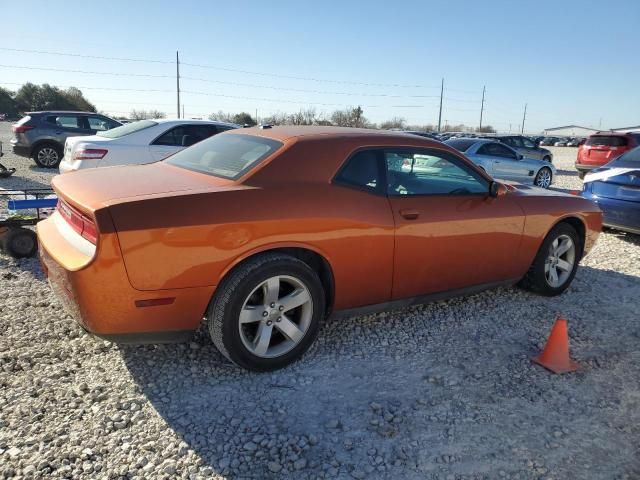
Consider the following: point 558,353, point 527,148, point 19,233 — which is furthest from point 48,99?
point 558,353

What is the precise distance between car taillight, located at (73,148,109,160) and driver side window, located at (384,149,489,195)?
207 inches

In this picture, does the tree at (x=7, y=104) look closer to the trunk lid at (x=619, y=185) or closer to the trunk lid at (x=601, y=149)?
the trunk lid at (x=601, y=149)

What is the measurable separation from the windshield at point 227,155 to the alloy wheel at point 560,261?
2979mm

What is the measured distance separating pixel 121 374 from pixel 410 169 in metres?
2.52

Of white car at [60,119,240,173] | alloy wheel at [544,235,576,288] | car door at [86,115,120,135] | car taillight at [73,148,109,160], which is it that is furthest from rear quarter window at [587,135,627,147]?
car door at [86,115,120,135]

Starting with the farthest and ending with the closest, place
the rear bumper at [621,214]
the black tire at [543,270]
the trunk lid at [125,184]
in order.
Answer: the rear bumper at [621,214] → the black tire at [543,270] → the trunk lid at [125,184]

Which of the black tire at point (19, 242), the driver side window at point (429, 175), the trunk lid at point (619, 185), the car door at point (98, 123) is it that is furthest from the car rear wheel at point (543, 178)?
the black tire at point (19, 242)

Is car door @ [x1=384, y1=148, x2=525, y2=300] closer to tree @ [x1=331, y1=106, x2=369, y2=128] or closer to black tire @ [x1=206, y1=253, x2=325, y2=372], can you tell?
black tire @ [x1=206, y1=253, x2=325, y2=372]

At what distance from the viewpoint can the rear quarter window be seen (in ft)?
45.4

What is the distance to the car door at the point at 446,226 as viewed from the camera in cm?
358

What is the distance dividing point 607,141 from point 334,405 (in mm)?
14507

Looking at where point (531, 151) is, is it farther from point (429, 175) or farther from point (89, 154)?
point (429, 175)

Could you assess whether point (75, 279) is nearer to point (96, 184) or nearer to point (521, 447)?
point (96, 184)

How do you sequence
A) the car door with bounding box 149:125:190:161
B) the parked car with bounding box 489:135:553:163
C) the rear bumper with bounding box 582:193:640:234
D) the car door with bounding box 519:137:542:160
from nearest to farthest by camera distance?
1. the rear bumper with bounding box 582:193:640:234
2. the car door with bounding box 149:125:190:161
3. the car door with bounding box 519:137:542:160
4. the parked car with bounding box 489:135:553:163
